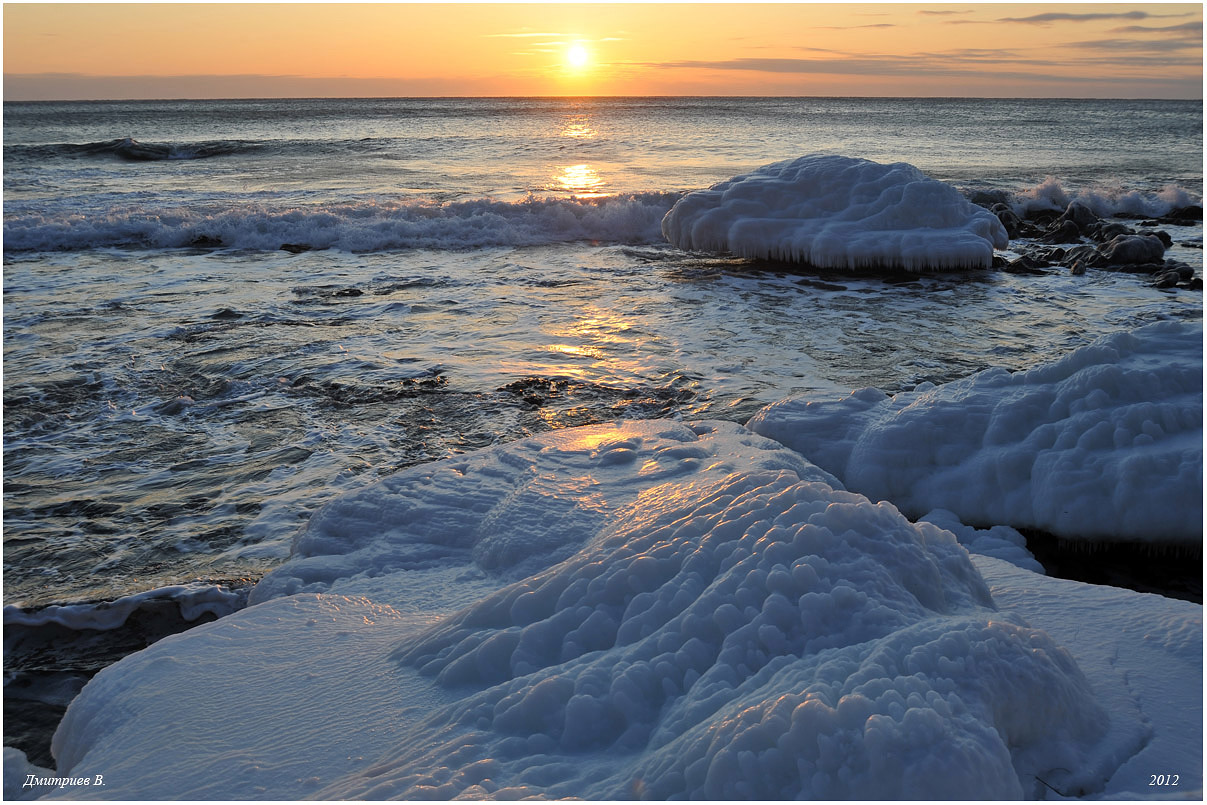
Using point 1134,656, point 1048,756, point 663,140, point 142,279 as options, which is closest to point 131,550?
point 1048,756

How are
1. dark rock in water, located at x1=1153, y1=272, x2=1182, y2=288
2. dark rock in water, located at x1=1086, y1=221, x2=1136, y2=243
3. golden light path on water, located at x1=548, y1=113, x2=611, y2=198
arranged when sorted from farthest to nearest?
golden light path on water, located at x1=548, y1=113, x2=611, y2=198, dark rock in water, located at x1=1086, y1=221, x2=1136, y2=243, dark rock in water, located at x1=1153, y1=272, x2=1182, y2=288

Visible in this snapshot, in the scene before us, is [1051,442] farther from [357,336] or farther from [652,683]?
[357,336]

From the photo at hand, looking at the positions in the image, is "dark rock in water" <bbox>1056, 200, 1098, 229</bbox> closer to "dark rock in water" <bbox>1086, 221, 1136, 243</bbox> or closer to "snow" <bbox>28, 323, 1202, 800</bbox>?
"dark rock in water" <bbox>1086, 221, 1136, 243</bbox>

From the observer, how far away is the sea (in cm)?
491

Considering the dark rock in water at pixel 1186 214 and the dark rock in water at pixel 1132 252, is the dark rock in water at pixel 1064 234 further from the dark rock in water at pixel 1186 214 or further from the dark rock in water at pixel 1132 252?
the dark rock in water at pixel 1186 214

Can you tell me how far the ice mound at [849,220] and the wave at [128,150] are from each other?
22.5m

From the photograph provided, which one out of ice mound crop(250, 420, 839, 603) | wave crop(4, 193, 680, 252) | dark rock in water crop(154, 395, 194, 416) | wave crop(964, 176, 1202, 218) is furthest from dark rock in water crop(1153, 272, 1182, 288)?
dark rock in water crop(154, 395, 194, 416)

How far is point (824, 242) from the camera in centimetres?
1105

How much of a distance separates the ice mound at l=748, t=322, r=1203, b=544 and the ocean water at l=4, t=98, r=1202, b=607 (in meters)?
1.30

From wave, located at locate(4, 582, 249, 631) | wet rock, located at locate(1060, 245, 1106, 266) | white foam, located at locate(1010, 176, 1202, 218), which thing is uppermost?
white foam, located at locate(1010, 176, 1202, 218)

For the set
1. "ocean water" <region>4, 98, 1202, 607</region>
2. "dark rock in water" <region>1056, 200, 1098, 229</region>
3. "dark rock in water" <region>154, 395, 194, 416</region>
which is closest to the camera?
"ocean water" <region>4, 98, 1202, 607</region>

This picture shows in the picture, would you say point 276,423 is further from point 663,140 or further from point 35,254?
point 663,140

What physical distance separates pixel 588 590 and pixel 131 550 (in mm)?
2961

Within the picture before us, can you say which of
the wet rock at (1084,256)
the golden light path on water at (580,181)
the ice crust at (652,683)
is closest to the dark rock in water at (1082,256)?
the wet rock at (1084,256)
